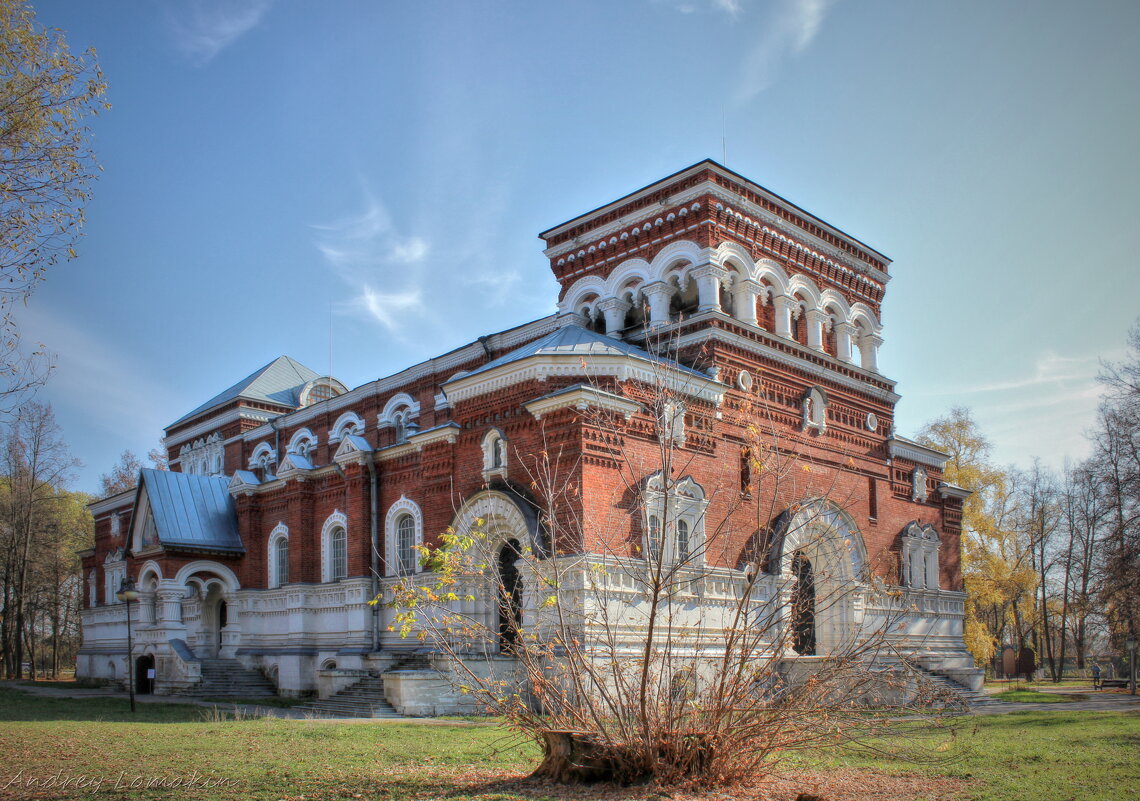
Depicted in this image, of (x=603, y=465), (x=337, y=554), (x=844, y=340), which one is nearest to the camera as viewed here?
(x=603, y=465)

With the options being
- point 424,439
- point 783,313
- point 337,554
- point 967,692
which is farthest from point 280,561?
point 967,692

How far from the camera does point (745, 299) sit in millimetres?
22719

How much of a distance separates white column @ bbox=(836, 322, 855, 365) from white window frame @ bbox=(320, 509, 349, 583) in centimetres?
1421

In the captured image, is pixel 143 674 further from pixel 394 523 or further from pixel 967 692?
pixel 967 692

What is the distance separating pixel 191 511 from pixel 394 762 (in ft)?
63.0

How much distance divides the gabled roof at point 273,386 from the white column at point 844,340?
2134cm

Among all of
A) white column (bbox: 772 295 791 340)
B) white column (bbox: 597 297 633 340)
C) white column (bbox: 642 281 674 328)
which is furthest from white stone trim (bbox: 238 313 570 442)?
white column (bbox: 772 295 791 340)

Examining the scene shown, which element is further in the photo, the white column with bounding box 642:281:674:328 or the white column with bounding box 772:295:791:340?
the white column with bounding box 772:295:791:340

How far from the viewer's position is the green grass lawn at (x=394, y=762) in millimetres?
9344

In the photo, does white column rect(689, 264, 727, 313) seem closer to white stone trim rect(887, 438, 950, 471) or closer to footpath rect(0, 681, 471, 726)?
white stone trim rect(887, 438, 950, 471)

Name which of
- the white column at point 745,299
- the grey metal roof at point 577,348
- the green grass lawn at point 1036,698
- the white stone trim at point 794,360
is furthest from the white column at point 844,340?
the green grass lawn at point 1036,698

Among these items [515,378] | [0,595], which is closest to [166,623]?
[515,378]

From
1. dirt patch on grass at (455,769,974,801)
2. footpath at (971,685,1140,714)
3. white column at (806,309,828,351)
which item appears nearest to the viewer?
dirt patch on grass at (455,769,974,801)

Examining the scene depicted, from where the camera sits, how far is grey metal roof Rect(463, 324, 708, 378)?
1911 cm
